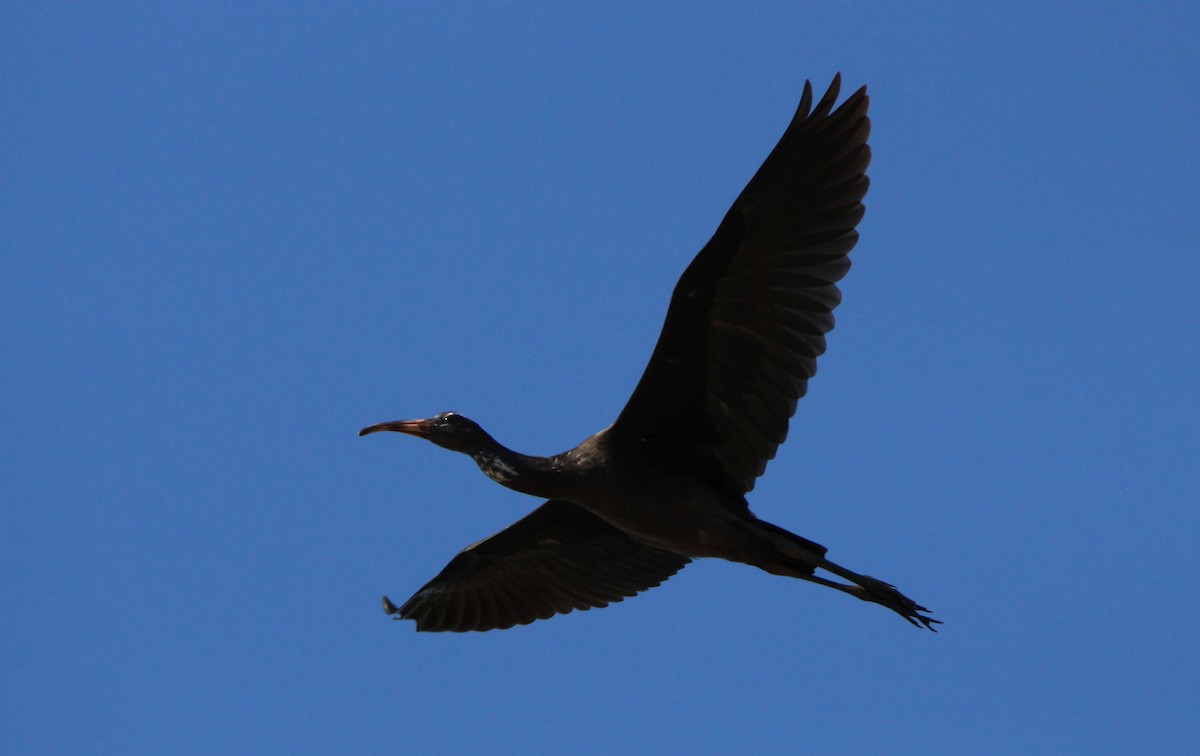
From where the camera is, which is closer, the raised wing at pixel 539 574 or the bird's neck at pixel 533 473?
the bird's neck at pixel 533 473

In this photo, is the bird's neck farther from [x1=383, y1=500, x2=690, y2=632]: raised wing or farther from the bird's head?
[x1=383, y1=500, x2=690, y2=632]: raised wing

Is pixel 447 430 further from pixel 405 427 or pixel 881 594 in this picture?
pixel 881 594

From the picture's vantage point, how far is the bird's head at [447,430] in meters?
8.41

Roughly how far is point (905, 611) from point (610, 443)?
5.83ft

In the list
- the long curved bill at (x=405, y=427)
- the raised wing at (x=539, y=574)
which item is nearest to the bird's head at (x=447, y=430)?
the long curved bill at (x=405, y=427)

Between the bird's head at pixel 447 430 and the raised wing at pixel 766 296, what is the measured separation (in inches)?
30.0

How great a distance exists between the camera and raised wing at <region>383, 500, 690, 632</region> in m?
9.56

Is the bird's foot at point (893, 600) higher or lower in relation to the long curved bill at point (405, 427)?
lower

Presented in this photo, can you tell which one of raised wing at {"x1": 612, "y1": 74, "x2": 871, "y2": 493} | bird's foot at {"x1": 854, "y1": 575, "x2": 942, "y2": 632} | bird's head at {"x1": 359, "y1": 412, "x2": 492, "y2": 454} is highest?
raised wing at {"x1": 612, "y1": 74, "x2": 871, "y2": 493}

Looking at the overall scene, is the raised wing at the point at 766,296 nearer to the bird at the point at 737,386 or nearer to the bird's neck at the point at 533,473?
the bird at the point at 737,386

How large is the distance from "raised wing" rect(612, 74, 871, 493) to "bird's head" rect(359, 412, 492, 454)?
763mm

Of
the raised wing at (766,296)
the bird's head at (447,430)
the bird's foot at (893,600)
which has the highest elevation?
the raised wing at (766,296)

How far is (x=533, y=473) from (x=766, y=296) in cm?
154

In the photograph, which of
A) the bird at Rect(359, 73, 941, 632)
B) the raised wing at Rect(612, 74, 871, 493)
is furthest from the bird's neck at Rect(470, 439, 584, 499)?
the raised wing at Rect(612, 74, 871, 493)
